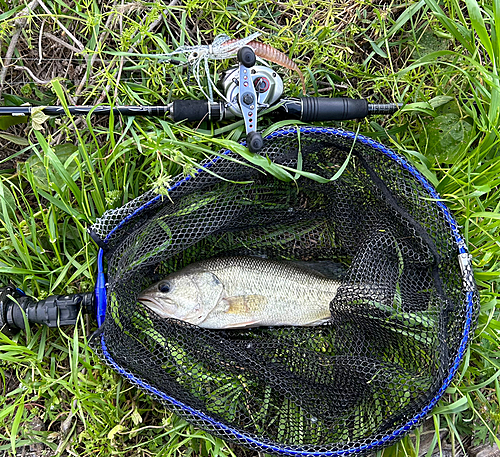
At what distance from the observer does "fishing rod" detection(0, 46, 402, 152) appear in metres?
2.51

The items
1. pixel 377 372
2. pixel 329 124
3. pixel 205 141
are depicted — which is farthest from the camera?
pixel 329 124

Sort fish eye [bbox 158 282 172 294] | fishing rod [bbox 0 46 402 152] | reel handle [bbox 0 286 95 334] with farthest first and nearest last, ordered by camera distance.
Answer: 1. fish eye [bbox 158 282 172 294]
2. reel handle [bbox 0 286 95 334]
3. fishing rod [bbox 0 46 402 152]

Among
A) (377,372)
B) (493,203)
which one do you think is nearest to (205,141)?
(377,372)

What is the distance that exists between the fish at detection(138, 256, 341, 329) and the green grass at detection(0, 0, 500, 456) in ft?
2.12

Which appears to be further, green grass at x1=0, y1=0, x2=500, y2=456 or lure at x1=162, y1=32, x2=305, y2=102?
green grass at x1=0, y1=0, x2=500, y2=456

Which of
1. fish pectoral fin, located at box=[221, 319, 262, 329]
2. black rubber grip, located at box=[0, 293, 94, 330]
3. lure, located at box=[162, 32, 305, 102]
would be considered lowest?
fish pectoral fin, located at box=[221, 319, 262, 329]

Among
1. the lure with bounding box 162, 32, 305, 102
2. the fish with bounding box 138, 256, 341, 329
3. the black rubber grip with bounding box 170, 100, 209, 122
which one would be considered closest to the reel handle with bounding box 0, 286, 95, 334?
the fish with bounding box 138, 256, 341, 329

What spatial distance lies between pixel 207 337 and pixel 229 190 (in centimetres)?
96

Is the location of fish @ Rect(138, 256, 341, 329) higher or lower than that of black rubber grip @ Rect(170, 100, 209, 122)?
lower

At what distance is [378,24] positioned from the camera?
3.03 meters

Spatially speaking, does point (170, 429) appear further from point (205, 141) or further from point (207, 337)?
point (205, 141)

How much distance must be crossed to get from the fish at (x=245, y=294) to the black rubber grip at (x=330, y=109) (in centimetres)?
99

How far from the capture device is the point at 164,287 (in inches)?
108

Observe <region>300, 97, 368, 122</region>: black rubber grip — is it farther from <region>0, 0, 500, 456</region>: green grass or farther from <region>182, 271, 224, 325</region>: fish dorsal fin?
<region>182, 271, 224, 325</region>: fish dorsal fin
